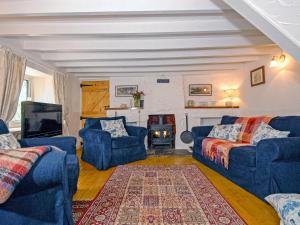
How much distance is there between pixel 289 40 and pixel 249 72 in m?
4.02

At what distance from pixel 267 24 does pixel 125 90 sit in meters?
4.85

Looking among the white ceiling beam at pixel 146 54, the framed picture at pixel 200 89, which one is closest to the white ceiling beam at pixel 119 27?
the white ceiling beam at pixel 146 54

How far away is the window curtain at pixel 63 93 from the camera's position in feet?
14.8

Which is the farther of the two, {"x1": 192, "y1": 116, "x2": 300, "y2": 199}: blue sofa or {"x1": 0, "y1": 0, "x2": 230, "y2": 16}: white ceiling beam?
{"x1": 0, "y1": 0, "x2": 230, "y2": 16}: white ceiling beam

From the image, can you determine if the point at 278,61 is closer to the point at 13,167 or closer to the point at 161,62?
the point at 161,62

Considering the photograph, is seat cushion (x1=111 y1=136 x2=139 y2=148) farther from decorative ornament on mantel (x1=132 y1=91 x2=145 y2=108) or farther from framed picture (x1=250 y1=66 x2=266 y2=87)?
framed picture (x1=250 y1=66 x2=266 y2=87)

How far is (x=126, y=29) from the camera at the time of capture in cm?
278

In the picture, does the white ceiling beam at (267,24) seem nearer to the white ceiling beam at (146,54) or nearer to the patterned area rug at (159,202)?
the patterned area rug at (159,202)

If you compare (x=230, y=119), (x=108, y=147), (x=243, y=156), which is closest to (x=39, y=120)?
(x=108, y=147)

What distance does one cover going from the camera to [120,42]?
335 centimetres

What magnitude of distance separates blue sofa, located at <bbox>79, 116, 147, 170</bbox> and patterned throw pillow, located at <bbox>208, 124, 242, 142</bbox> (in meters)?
1.40

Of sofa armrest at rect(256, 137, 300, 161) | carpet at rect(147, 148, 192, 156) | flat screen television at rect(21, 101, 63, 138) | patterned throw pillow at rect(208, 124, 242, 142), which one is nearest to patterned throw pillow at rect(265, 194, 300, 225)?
sofa armrest at rect(256, 137, 300, 161)

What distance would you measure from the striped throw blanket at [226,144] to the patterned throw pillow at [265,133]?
14cm

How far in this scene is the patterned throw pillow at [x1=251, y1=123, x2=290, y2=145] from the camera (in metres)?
2.58
